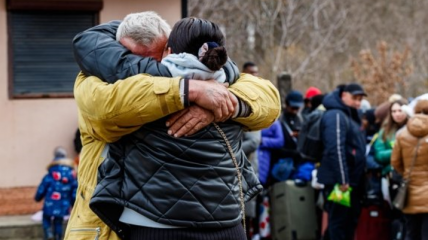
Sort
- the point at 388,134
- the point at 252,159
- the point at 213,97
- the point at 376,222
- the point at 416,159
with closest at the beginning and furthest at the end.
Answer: the point at 213,97, the point at 416,159, the point at 388,134, the point at 376,222, the point at 252,159

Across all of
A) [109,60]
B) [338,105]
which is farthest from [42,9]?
[109,60]

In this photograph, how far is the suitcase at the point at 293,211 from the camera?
11492 mm

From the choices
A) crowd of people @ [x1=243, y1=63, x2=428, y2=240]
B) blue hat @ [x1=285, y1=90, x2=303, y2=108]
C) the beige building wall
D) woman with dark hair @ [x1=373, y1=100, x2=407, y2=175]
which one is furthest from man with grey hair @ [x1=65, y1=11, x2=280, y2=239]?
blue hat @ [x1=285, y1=90, x2=303, y2=108]

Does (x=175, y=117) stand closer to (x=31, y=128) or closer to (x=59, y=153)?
(x=59, y=153)

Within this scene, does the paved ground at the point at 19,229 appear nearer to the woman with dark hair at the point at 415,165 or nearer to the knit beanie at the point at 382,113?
the woman with dark hair at the point at 415,165

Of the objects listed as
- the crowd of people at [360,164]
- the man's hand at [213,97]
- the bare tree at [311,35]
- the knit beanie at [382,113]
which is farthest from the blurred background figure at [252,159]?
the bare tree at [311,35]

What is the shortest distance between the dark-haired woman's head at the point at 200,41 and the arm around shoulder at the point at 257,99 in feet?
0.80

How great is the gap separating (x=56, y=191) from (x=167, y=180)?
21.3ft

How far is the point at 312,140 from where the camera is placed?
10.5 metres

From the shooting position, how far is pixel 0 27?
11031 millimetres

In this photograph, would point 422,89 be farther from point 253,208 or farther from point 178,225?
point 178,225

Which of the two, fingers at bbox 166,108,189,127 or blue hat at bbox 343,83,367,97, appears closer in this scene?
fingers at bbox 166,108,189,127

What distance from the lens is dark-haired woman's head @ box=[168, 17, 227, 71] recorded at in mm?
4172

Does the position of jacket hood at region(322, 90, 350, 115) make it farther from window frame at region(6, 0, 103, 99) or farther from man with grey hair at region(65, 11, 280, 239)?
man with grey hair at region(65, 11, 280, 239)
